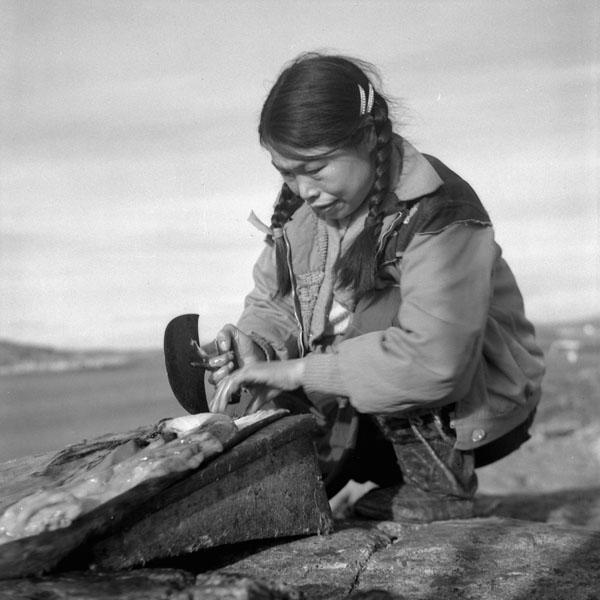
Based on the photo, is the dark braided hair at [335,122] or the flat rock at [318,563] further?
the dark braided hair at [335,122]

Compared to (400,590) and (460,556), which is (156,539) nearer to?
(400,590)

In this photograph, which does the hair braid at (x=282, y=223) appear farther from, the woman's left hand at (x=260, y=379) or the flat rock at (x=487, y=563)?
the flat rock at (x=487, y=563)

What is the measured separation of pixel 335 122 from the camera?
8.14ft

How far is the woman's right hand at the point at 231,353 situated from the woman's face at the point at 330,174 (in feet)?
1.61

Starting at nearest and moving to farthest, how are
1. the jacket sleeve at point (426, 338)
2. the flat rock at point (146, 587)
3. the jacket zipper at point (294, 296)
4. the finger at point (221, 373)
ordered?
the flat rock at point (146, 587) < the jacket sleeve at point (426, 338) < the finger at point (221, 373) < the jacket zipper at point (294, 296)

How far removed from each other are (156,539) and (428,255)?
3.43 ft

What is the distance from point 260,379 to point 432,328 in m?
0.52

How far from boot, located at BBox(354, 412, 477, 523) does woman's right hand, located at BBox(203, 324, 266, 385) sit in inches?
17.6

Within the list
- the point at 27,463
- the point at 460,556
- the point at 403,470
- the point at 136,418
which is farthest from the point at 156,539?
the point at 136,418

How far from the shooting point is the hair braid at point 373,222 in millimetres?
2574

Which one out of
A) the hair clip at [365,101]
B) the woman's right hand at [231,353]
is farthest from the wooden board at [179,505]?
the hair clip at [365,101]

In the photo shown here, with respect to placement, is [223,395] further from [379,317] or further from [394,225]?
[394,225]

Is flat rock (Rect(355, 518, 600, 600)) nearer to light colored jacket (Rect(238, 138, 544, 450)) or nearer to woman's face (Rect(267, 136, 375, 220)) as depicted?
light colored jacket (Rect(238, 138, 544, 450))

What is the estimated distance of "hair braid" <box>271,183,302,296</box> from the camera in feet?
9.66
